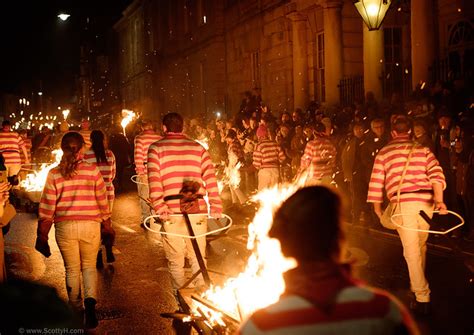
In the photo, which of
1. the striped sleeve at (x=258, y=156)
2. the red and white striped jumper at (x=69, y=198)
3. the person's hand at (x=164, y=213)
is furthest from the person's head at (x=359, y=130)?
the red and white striped jumper at (x=69, y=198)

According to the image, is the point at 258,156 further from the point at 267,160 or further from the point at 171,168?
the point at 171,168

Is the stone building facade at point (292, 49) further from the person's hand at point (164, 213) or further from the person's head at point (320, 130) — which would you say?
the person's hand at point (164, 213)

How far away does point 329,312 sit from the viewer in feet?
7.81

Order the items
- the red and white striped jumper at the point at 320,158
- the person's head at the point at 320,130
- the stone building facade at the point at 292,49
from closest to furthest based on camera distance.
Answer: the red and white striped jumper at the point at 320,158, the person's head at the point at 320,130, the stone building facade at the point at 292,49

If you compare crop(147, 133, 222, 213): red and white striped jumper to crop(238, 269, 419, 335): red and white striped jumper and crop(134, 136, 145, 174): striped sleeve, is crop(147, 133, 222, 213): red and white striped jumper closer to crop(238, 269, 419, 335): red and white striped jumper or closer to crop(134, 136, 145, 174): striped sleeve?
crop(238, 269, 419, 335): red and white striped jumper

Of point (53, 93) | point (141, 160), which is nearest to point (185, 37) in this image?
point (141, 160)

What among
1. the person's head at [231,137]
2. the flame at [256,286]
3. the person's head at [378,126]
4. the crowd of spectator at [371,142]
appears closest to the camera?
the flame at [256,286]

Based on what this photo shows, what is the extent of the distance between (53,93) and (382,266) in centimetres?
8683

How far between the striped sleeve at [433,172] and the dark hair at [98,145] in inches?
196

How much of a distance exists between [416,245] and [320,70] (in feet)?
57.1

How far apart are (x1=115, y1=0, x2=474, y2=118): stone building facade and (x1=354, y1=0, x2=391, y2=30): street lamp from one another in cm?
417

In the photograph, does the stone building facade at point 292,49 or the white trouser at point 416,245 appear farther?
the stone building facade at point 292,49

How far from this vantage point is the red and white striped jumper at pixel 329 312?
2.37 metres

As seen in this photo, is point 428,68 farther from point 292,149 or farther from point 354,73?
point 354,73
